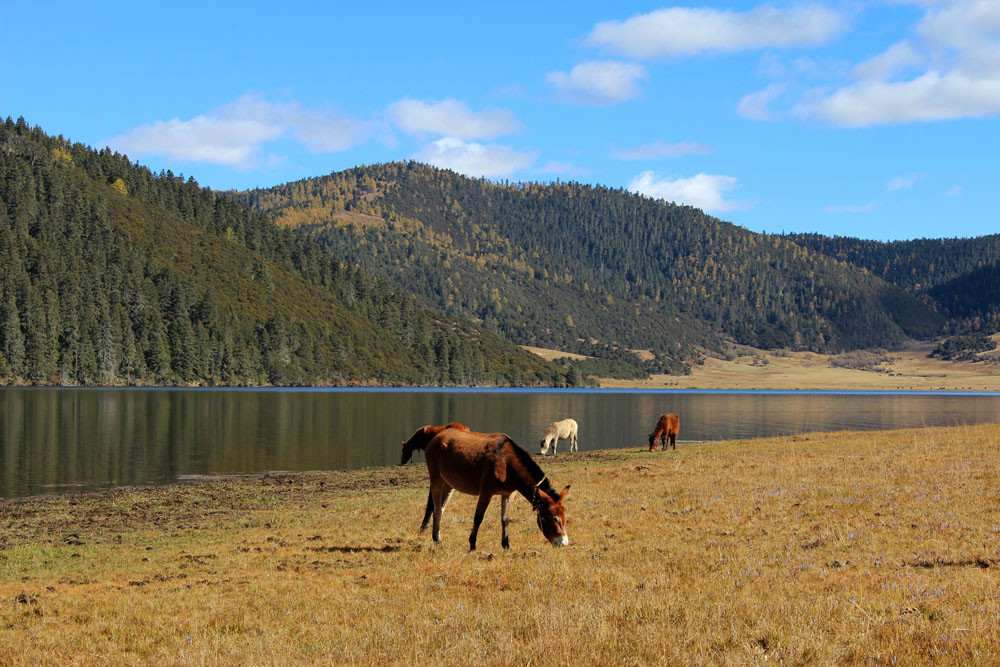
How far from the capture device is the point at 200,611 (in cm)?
1473

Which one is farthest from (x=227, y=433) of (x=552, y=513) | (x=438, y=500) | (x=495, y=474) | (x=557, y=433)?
(x=552, y=513)

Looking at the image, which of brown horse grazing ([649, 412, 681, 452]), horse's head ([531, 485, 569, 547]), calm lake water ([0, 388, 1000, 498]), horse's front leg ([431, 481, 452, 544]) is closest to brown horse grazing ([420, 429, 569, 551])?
horse's head ([531, 485, 569, 547])

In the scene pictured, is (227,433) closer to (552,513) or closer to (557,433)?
(557,433)

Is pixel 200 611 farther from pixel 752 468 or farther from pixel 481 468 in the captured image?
pixel 752 468

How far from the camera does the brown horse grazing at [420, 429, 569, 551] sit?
18688mm

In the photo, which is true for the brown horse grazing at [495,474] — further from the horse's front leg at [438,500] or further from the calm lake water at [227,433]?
the calm lake water at [227,433]

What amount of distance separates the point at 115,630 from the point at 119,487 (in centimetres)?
3131

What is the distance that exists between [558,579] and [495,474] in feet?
12.9

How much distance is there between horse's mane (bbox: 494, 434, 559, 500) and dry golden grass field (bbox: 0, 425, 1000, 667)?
1692 millimetres

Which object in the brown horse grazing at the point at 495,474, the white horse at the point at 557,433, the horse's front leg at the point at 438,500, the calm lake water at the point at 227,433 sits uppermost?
the brown horse grazing at the point at 495,474

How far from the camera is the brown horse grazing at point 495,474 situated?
18.7m

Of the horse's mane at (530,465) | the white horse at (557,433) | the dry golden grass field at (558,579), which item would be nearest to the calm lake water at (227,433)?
the white horse at (557,433)

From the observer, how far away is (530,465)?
1905 cm

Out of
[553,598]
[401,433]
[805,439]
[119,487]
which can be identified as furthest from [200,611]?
[401,433]
